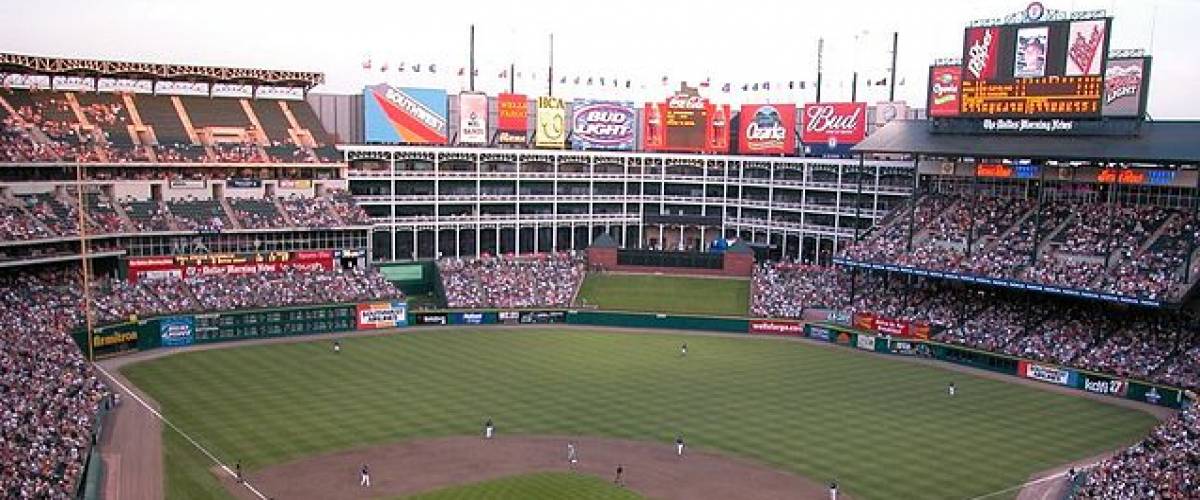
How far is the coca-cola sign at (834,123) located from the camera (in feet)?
285

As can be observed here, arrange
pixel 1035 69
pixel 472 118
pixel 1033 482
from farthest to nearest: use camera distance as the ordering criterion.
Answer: pixel 472 118 < pixel 1035 69 < pixel 1033 482

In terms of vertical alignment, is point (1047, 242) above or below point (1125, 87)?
below

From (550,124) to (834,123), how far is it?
1024 inches

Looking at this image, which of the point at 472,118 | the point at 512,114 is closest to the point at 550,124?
the point at 512,114

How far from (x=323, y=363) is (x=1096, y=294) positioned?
45328 millimetres

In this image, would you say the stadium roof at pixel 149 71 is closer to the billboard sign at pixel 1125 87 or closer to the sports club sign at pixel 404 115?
the sports club sign at pixel 404 115

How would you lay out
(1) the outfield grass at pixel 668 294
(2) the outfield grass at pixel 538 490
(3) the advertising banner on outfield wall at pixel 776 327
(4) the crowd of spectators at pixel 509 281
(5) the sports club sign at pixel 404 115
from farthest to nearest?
(5) the sports club sign at pixel 404 115
(1) the outfield grass at pixel 668 294
(4) the crowd of spectators at pixel 509 281
(3) the advertising banner on outfield wall at pixel 776 327
(2) the outfield grass at pixel 538 490

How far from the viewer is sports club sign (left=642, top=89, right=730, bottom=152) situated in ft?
312

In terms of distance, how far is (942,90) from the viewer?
2785 inches

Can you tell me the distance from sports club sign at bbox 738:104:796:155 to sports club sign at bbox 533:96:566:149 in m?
17.5

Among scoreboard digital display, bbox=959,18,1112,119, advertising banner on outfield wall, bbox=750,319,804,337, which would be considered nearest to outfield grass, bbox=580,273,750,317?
advertising banner on outfield wall, bbox=750,319,804,337

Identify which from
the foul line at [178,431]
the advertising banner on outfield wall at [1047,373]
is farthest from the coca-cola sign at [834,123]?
the foul line at [178,431]

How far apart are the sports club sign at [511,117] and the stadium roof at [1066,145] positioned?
1311 inches

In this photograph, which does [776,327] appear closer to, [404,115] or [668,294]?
[668,294]
